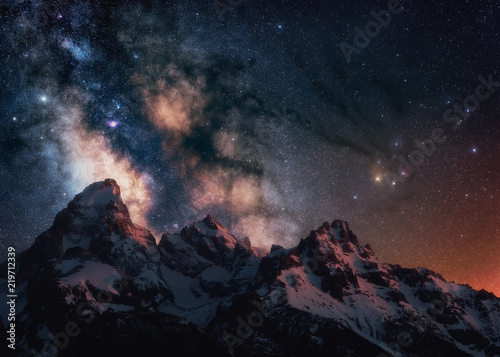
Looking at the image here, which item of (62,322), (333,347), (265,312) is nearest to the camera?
(62,322)

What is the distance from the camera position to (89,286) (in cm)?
16612

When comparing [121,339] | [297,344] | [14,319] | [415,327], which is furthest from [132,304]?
[415,327]

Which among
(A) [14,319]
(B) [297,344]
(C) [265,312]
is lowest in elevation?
(A) [14,319]

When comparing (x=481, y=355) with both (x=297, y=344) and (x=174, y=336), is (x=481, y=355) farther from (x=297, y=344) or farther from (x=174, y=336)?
(x=174, y=336)

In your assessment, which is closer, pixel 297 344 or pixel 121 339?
pixel 121 339

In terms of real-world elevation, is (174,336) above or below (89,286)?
below

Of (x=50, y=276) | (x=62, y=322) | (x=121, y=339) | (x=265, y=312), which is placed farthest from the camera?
(x=50, y=276)

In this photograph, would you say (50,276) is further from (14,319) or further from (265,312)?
(265,312)

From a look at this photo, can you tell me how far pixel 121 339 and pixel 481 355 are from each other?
19423 cm

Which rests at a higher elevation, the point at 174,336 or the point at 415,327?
the point at 415,327

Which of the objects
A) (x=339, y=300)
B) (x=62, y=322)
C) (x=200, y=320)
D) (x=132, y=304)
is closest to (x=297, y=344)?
(x=339, y=300)

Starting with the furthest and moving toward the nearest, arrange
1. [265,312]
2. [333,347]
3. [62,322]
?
[265,312] < [333,347] < [62,322]

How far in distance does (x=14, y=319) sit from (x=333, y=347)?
489 feet

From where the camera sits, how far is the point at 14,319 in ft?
485
